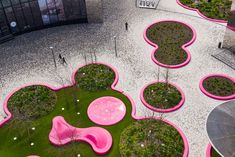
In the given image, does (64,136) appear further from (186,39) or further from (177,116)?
(186,39)

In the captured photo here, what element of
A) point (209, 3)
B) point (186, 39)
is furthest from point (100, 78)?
point (209, 3)

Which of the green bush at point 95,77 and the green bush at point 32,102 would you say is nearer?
the green bush at point 32,102

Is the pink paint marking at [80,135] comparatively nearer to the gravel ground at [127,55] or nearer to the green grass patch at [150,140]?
the green grass patch at [150,140]

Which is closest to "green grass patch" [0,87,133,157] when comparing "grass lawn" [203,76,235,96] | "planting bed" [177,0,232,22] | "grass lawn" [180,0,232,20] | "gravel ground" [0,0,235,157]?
"gravel ground" [0,0,235,157]

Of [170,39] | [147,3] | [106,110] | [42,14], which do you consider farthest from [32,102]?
[147,3]

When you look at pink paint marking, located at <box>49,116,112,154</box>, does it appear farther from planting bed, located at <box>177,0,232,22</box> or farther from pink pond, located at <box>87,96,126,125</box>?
planting bed, located at <box>177,0,232,22</box>

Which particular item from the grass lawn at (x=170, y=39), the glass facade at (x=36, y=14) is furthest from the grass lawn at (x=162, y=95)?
the glass facade at (x=36, y=14)
